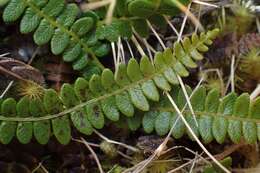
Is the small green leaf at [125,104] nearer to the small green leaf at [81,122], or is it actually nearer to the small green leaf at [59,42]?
the small green leaf at [81,122]

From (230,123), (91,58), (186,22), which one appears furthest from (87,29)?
(230,123)

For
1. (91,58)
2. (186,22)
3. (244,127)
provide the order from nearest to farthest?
(244,127)
(91,58)
(186,22)

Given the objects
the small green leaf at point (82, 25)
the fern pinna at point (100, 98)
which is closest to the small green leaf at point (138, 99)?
the fern pinna at point (100, 98)

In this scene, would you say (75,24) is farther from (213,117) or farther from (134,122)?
(213,117)

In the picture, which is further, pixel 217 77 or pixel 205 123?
pixel 217 77

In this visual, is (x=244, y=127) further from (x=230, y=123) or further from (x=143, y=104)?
(x=143, y=104)

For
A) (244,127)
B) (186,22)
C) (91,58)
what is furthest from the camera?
(186,22)

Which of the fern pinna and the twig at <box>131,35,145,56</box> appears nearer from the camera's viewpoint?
the fern pinna

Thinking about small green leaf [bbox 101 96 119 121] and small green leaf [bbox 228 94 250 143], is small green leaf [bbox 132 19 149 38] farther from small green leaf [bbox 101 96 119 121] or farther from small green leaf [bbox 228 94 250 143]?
small green leaf [bbox 228 94 250 143]

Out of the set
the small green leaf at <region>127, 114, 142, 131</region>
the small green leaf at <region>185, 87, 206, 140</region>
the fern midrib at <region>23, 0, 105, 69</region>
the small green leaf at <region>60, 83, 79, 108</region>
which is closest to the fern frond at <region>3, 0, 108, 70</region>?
the fern midrib at <region>23, 0, 105, 69</region>
